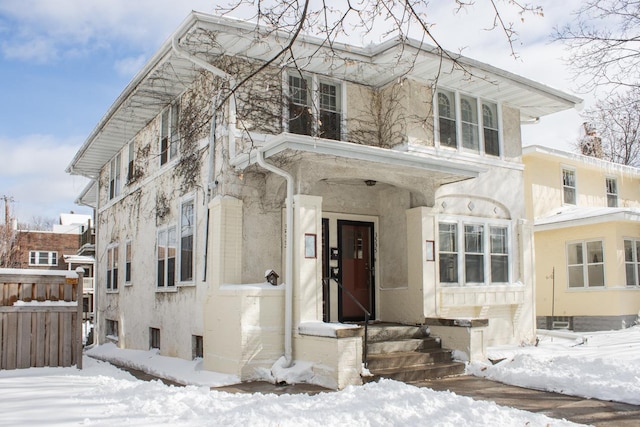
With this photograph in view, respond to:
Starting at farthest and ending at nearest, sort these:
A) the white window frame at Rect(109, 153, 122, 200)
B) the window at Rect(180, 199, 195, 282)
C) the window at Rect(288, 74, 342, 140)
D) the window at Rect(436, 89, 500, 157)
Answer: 1. the white window frame at Rect(109, 153, 122, 200)
2. the window at Rect(436, 89, 500, 157)
3. the window at Rect(180, 199, 195, 282)
4. the window at Rect(288, 74, 342, 140)

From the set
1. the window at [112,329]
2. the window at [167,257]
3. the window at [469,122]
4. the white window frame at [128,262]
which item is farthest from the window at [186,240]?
the window at [469,122]

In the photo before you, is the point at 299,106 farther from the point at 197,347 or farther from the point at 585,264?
the point at 585,264

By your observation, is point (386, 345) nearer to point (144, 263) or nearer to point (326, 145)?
point (326, 145)

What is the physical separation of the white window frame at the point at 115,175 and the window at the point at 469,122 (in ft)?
33.6

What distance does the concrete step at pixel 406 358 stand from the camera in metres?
9.36

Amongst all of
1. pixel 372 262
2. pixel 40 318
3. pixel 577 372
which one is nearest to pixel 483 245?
pixel 372 262

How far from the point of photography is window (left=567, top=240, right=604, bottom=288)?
17.2 metres

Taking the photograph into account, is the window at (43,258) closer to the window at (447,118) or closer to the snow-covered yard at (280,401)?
the snow-covered yard at (280,401)

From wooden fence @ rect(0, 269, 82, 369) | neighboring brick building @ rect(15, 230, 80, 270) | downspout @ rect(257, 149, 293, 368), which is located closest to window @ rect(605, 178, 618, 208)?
downspout @ rect(257, 149, 293, 368)

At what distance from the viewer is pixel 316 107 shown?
11.4m

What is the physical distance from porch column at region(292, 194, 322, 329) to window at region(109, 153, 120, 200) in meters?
10.00

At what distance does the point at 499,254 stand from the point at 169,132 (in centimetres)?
799

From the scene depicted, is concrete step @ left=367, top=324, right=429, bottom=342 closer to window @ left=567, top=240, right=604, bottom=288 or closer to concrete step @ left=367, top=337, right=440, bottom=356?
concrete step @ left=367, top=337, right=440, bottom=356

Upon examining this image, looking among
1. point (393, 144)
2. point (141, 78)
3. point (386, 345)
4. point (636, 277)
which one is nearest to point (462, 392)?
point (386, 345)
